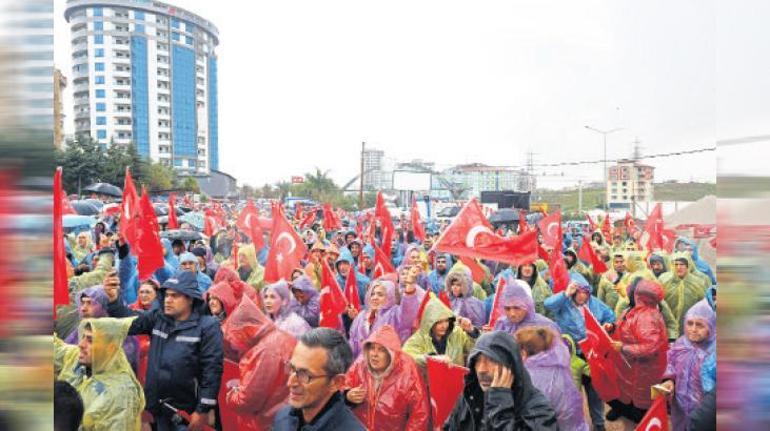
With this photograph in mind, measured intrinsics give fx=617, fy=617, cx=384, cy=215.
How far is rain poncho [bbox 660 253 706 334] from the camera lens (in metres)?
4.54

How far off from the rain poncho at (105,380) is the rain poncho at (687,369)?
233 centimetres

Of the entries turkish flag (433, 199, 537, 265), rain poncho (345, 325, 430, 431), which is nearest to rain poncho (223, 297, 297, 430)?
rain poncho (345, 325, 430, 431)

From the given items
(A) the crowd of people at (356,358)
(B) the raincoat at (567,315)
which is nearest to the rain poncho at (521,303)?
(A) the crowd of people at (356,358)

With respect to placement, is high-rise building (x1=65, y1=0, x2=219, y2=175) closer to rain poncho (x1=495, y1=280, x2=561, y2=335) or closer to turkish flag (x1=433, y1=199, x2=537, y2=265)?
turkish flag (x1=433, y1=199, x2=537, y2=265)

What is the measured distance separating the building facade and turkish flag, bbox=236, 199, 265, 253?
367 cm

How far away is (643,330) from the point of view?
141 inches

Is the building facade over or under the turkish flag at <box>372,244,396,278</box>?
over

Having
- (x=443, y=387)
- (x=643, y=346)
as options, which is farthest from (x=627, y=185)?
(x=443, y=387)

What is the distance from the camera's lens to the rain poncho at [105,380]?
2.20 metres

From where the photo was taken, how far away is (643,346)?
3.56 meters

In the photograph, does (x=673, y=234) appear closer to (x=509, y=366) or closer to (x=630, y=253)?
(x=630, y=253)

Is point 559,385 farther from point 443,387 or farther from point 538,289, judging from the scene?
point 538,289

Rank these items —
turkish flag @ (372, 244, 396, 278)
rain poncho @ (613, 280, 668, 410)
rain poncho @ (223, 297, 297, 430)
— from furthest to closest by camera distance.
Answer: turkish flag @ (372, 244, 396, 278) < rain poncho @ (613, 280, 668, 410) < rain poncho @ (223, 297, 297, 430)

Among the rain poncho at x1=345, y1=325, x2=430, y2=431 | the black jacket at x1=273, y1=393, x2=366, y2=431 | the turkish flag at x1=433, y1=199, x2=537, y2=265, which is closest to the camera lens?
the black jacket at x1=273, y1=393, x2=366, y2=431
